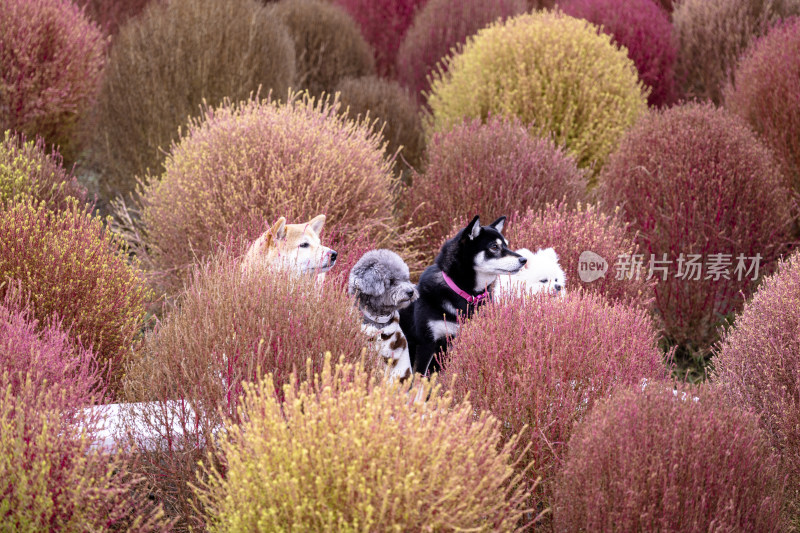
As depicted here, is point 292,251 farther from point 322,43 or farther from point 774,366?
point 322,43

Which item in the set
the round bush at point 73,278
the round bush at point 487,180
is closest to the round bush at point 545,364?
the round bush at point 73,278

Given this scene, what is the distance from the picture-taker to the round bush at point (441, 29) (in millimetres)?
13953

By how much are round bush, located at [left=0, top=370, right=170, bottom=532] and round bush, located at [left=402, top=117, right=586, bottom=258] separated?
4.44 m

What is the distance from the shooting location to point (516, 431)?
4328 mm

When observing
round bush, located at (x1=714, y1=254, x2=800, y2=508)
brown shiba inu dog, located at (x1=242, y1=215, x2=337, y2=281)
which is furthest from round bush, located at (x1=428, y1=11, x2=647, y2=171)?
round bush, located at (x1=714, y1=254, x2=800, y2=508)

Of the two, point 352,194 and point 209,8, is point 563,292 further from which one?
A: point 209,8

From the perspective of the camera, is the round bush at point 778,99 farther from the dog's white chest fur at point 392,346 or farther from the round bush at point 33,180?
the round bush at point 33,180

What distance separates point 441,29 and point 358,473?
1194 centimetres

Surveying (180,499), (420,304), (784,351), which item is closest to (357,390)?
(180,499)

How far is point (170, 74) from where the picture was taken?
10586 mm

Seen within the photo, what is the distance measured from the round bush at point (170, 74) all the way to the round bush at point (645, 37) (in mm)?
5509

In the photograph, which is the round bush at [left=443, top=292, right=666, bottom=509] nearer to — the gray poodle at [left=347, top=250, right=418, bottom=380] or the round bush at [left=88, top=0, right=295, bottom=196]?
the gray poodle at [left=347, top=250, right=418, bottom=380]

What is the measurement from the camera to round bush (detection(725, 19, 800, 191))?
29.5 ft

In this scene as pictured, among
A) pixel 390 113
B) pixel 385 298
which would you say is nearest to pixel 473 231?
pixel 385 298
